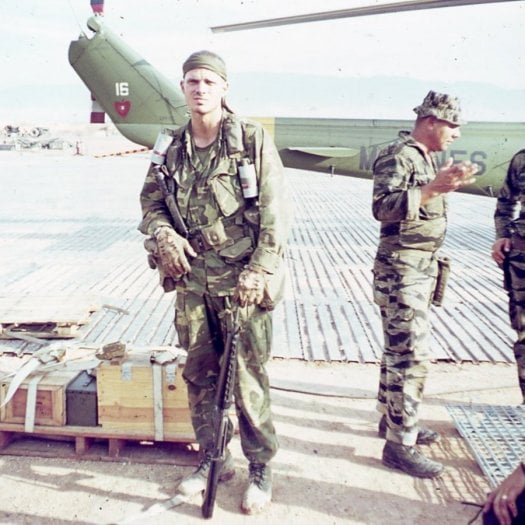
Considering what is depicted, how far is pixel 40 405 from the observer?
377cm

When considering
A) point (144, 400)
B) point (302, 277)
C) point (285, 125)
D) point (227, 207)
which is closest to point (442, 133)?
point (227, 207)

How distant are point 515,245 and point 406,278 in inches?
34.3

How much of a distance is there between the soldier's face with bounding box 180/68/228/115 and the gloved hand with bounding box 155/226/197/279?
69 cm

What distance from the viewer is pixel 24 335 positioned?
5.62m

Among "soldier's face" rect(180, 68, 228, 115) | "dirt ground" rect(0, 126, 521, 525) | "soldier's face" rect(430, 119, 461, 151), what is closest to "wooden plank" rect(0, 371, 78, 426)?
"dirt ground" rect(0, 126, 521, 525)

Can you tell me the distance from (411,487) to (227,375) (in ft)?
4.68

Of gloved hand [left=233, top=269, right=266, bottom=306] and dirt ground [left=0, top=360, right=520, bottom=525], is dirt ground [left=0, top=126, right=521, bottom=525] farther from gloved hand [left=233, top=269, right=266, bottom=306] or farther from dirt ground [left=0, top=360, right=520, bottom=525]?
gloved hand [left=233, top=269, right=266, bottom=306]

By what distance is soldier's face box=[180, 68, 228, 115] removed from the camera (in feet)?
9.75

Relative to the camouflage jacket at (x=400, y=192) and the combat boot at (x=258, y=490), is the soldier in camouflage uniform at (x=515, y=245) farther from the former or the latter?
the combat boot at (x=258, y=490)

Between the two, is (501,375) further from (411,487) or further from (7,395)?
(7,395)

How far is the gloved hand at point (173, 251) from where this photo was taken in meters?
3.04

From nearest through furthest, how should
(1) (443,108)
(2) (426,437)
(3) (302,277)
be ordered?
(1) (443,108)
(2) (426,437)
(3) (302,277)

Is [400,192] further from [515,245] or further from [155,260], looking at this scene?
[155,260]

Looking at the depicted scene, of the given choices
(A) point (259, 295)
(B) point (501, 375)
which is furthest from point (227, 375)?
(B) point (501, 375)
